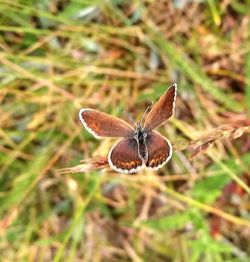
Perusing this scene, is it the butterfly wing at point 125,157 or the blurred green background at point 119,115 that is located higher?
the butterfly wing at point 125,157

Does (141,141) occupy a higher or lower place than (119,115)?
higher

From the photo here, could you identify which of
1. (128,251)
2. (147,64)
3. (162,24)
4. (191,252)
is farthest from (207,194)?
(162,24)

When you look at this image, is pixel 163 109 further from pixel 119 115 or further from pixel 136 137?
pixel 119 115

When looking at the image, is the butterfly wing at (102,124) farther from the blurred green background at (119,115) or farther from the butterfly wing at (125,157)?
the blurred green background at (119,115)

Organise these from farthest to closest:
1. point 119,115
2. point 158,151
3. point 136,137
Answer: point 119,115 → point 136,137 → point 158,151

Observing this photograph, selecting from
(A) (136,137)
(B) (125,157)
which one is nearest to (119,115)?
(A) (136,137)

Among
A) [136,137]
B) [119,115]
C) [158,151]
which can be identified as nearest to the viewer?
[158,151]

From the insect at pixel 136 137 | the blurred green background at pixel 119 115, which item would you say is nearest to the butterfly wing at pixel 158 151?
the insect at pixel 136 137
